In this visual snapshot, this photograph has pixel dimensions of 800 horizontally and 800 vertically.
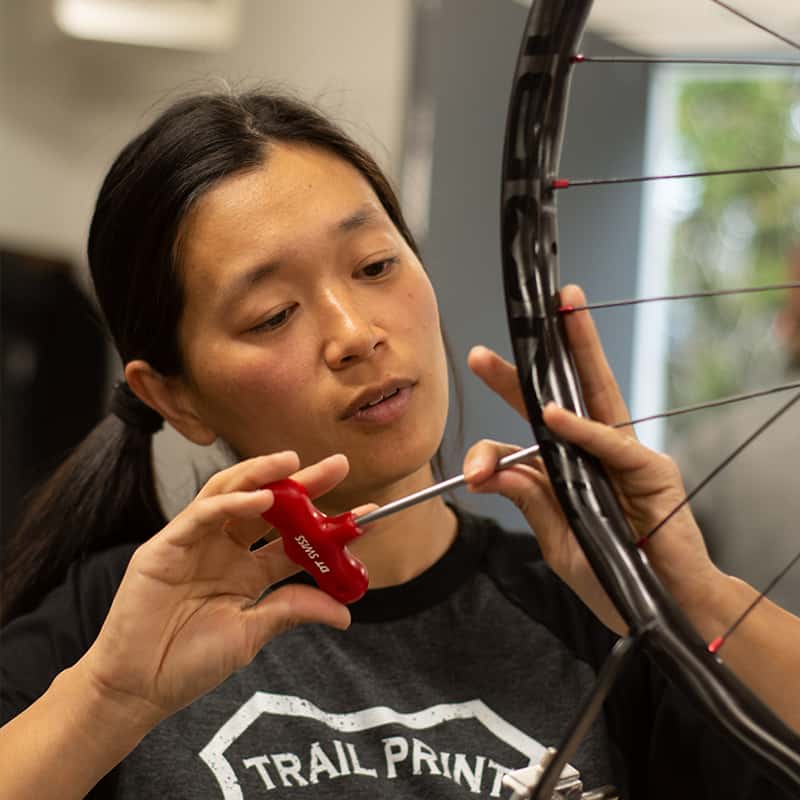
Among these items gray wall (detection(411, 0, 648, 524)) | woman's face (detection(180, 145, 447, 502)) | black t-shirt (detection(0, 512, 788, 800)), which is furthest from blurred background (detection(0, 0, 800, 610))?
woman's face (detection(180, 145, 447, 502))

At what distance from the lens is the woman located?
2.23 feet

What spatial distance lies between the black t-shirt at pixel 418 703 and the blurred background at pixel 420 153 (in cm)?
75

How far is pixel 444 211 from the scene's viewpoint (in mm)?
1800

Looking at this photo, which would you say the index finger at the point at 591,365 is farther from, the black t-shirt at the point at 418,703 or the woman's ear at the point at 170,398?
the woman's ear at the point at 170,398

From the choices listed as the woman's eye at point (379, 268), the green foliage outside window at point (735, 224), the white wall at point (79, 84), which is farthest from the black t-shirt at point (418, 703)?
the green foliage outside window at point (735, 224)

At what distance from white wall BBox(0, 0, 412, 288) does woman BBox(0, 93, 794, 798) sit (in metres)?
0.99

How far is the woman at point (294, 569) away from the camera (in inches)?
26.7

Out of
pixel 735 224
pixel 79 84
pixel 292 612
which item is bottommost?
pixel 735 224

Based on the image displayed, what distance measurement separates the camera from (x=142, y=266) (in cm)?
85

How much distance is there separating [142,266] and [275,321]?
121 millimetres

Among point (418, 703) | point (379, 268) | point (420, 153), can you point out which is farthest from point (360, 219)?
point (420, 153)

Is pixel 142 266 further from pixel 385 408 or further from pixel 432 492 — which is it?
pixel 432 492

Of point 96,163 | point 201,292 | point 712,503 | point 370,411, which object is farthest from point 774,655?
point 96,163

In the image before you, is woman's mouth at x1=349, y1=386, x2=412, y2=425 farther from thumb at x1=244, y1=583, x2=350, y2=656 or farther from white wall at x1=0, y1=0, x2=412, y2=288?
white wall at x1=0, y1=0, x2=412, y2=288
